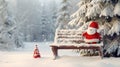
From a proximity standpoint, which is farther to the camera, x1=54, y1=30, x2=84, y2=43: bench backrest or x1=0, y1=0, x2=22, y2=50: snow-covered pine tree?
x1=0, y1=0, x2=22, y2=50: snow-covered pine tree

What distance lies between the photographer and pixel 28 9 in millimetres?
95125

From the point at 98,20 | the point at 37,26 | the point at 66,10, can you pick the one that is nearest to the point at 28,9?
the point at 37,26

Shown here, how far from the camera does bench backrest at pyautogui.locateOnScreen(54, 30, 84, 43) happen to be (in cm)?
1152

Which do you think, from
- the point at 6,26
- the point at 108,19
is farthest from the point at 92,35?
the point at 6,26

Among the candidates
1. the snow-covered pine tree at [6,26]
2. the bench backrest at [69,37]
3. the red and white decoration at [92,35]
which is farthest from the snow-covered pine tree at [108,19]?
the snow-covered pine tree at [6,26]

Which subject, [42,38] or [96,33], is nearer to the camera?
[96,33]

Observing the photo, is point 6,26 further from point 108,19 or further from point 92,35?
point 92,35

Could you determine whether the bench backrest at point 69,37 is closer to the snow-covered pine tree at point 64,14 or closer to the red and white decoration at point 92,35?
the red and white decoration at point 92,35

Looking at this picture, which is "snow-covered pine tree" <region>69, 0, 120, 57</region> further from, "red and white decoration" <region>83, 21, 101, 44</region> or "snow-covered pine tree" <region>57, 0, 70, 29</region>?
"snow-covered pine tree" <region>57, 0, 70, 29</region>

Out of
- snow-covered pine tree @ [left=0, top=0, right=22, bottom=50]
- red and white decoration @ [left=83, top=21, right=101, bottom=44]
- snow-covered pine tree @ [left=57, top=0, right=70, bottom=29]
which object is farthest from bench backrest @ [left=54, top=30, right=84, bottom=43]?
snow-covered pine tree @ [left=57, top=0, right=70, bottom=29]

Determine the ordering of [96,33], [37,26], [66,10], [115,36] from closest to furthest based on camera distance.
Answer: [96,33] < [115,36] < [66,10] < [37,26]

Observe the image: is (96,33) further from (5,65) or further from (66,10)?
(66,10)

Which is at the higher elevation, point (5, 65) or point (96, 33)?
point (96, 33)

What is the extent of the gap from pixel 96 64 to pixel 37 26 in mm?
81618
